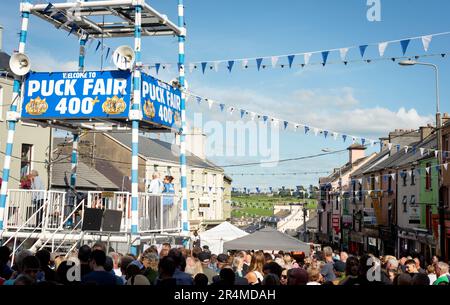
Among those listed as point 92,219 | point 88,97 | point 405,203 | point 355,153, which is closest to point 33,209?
point 92,219

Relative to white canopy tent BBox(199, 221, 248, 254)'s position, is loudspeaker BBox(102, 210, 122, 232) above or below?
above

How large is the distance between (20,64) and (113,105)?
112 inches

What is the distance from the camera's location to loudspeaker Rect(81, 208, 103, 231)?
1380cm

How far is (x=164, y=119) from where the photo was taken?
15.6 metres

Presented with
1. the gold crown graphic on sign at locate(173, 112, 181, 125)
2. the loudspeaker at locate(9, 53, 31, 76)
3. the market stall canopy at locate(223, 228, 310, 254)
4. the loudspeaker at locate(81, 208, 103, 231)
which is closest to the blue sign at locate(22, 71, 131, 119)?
the loudspeaker at locate(9, 53, 31, 76)

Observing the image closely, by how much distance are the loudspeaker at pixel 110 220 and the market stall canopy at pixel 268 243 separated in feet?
10.7

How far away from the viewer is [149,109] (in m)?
14.6

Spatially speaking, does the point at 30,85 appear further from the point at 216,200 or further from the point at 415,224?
the point at 216,200

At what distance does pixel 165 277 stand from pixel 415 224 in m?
33.9

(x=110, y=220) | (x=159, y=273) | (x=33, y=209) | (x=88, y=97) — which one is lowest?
(x=159, y=273)

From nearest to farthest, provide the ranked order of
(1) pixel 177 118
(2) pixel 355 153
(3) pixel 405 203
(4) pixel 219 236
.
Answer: (1) pixel 177 118, (4) pixel 219 236, (3) pixel 405 203, (2) pixel 355 153

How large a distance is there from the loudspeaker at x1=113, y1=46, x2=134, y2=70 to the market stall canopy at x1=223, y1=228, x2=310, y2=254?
5.65m

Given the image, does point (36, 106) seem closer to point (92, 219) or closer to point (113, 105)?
point (113, 105)

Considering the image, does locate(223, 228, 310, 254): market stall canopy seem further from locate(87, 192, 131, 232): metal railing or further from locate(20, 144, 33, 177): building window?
locate(20, 144, 33, 177): building window
